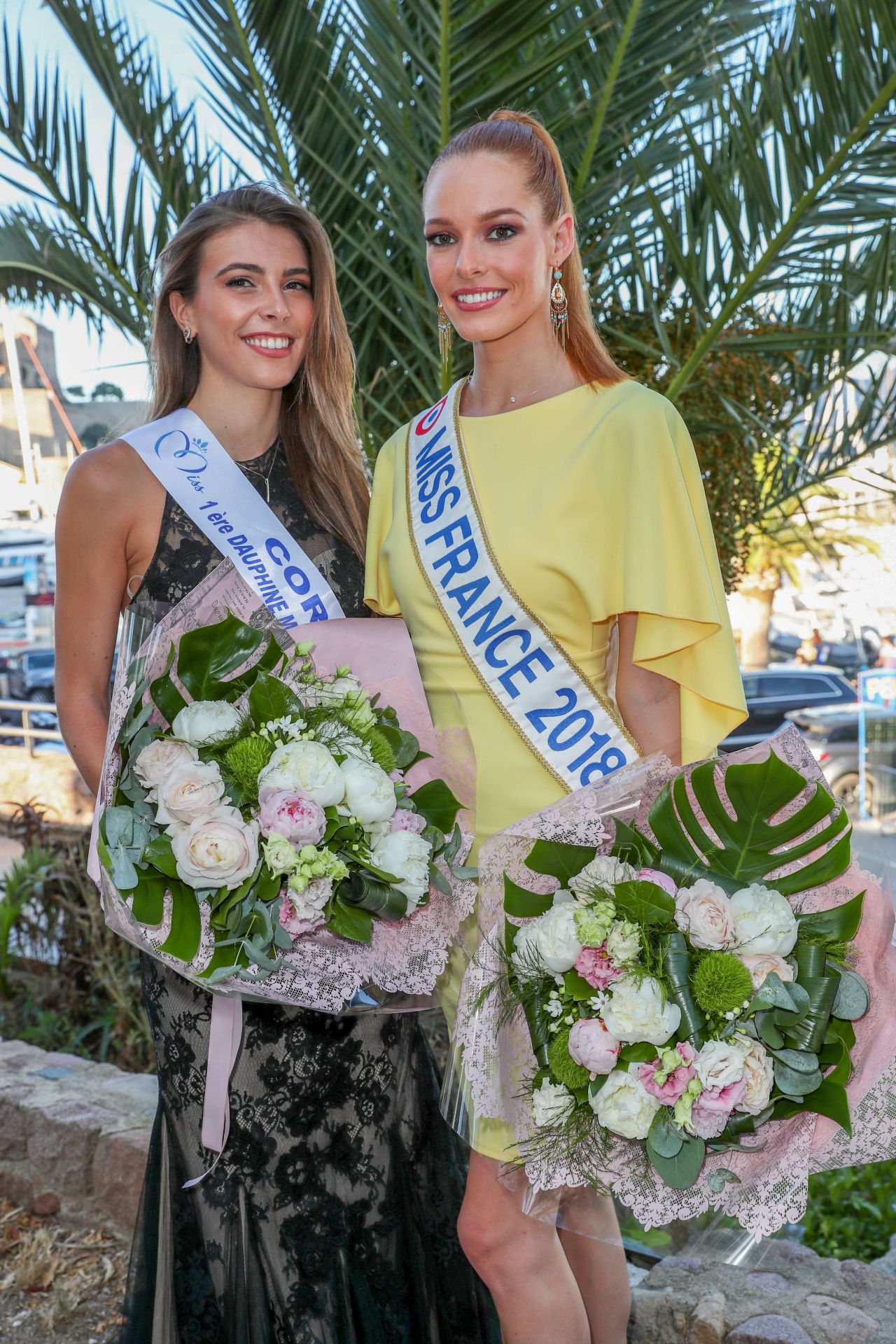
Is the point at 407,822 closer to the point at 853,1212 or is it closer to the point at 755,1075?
the point at 755,1075

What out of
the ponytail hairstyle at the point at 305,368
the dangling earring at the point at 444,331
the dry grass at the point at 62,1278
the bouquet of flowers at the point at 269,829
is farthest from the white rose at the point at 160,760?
the dry grass at the point at 62,1278

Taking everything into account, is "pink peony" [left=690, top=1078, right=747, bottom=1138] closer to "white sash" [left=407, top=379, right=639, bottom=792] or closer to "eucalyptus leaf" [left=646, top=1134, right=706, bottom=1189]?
"eucalyptus leaf" [left=646, top=1134, right=706, bottom=1189]

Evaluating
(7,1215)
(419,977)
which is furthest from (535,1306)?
(7,1215)

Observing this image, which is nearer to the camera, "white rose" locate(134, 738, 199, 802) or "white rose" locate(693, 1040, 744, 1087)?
"white rose" locate(693, 1040, 744, 1087)

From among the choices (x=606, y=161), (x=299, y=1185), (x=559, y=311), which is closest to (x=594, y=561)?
(x=559, y=311)

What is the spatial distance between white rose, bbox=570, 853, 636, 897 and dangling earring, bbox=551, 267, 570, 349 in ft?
2.68

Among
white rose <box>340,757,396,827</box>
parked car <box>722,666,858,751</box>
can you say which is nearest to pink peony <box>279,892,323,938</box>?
white rose <box>340,757,396,827</box>

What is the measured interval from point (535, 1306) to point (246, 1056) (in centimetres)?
54

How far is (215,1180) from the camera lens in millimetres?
1851

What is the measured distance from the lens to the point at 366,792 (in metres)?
1.39

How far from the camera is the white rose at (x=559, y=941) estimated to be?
1.28m

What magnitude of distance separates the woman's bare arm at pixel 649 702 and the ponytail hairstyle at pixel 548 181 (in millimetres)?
379

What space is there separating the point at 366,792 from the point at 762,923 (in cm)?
43

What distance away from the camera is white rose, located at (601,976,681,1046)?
124 cm
